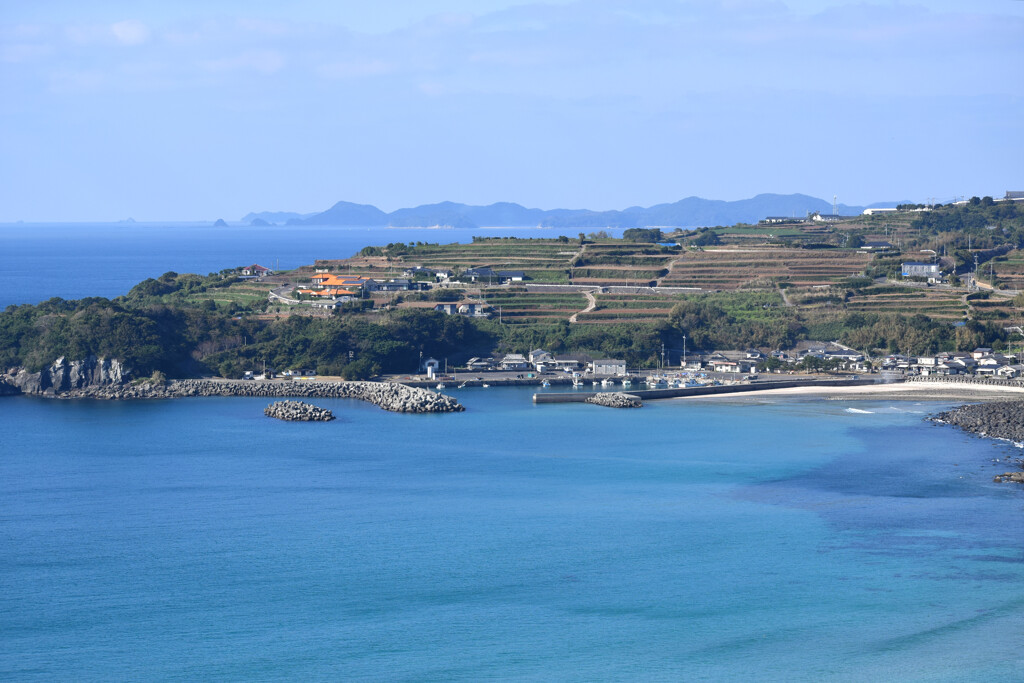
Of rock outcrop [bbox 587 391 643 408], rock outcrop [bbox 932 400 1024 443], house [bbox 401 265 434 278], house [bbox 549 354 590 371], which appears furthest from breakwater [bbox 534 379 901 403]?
house [bbox 401 265 434 278]

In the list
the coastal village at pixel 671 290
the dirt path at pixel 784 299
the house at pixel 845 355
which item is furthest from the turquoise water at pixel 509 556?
the dirt path at pixel 784 299

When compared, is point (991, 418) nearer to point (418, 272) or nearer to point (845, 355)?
point (845, 355)

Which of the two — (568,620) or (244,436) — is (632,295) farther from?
(568,620)

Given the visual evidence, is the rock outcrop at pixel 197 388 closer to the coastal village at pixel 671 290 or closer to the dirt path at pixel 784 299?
the coastal village at pixel 671 290

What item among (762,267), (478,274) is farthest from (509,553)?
(762,267)

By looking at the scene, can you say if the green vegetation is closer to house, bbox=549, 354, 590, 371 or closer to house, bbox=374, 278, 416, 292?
house, bbox=549, 354, 590, 371

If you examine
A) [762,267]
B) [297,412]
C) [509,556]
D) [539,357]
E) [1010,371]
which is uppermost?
[762,267]
